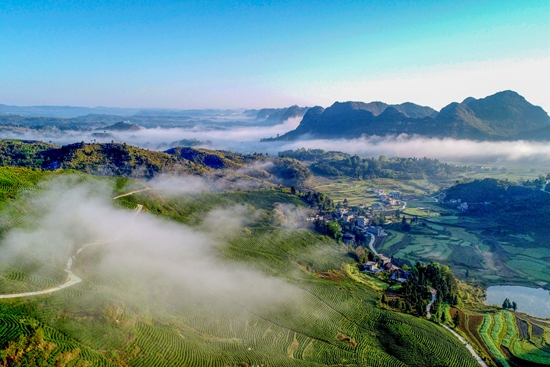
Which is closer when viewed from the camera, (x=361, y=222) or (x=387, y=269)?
(x=387, y=269)

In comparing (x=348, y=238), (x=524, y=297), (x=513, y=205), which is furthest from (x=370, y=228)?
(x=513, y=205)

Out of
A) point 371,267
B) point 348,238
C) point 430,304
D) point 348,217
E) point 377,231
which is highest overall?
point 348,217

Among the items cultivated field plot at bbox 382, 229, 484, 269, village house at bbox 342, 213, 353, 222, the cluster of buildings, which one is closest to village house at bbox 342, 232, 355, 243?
cultivated field plot at bbox 382, 229, 484, 269

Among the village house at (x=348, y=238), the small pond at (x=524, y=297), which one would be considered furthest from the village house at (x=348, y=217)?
the small pond at (x=524, y=297)

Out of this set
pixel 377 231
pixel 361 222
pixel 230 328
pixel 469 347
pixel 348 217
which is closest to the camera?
pixel 230 328

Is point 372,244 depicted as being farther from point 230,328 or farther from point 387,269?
point 230,328
